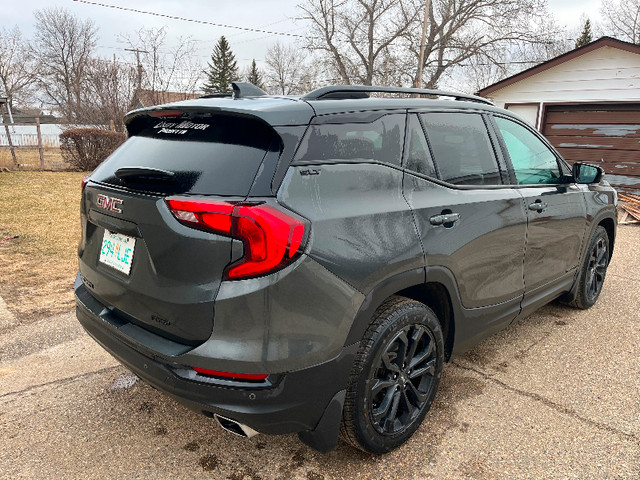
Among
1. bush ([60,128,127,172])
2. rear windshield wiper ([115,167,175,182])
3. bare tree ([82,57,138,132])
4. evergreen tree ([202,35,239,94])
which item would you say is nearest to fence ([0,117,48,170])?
bush ([60,128,127,172])

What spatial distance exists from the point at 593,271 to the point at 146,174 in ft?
13.0

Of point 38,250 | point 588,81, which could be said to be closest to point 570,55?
point 588,81

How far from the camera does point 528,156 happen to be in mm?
3285

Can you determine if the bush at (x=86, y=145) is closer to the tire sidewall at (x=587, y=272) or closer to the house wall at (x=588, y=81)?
the house wall at (x=588, y=81)

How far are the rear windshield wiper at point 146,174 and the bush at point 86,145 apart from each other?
14.7 meters

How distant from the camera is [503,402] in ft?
9.04

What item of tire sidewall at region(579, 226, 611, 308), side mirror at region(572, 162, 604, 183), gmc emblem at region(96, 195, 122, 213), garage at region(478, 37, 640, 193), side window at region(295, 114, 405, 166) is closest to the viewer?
side window at region(295, 114, 405, 166)

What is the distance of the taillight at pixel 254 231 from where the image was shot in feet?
5.61

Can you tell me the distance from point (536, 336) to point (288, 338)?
8.83 ft

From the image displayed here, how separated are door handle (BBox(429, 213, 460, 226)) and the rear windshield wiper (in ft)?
4.08

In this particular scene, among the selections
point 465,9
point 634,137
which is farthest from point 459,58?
point 634,137

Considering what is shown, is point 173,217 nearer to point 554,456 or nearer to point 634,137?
point 554,456

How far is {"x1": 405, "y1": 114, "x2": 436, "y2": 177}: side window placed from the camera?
7.64 ft

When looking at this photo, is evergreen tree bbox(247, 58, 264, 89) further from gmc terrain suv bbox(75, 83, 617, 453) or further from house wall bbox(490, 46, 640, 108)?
gmc terrain suv bbox(75, 83, 617, 453)
